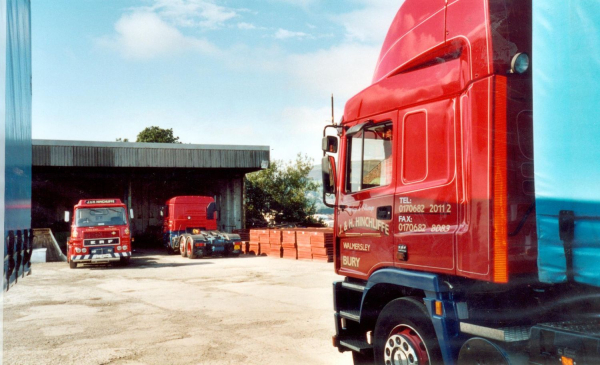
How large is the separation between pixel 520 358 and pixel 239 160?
91.6ft

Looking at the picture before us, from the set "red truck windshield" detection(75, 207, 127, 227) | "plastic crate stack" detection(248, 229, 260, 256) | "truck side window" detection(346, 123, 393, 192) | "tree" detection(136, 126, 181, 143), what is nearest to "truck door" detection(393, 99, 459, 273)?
"truck side window" detection(346, 123, 393, 192)

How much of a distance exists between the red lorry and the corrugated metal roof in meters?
8.73

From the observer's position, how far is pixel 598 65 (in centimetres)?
310

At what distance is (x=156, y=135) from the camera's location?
7131 cm

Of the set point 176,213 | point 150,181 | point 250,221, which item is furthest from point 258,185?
point 176,213

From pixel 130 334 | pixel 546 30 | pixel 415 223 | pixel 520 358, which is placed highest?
pixel 546 30

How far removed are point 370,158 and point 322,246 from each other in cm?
1573

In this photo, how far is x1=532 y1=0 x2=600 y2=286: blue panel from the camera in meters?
3.15

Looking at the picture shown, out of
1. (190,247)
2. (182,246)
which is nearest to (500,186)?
(190,247)

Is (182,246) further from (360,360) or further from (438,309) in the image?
(438,309)

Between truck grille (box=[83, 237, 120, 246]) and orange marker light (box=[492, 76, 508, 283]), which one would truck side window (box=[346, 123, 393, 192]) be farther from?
truck grille (box=[83, 237, 120, 246])

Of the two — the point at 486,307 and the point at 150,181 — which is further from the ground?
the point at 150,181

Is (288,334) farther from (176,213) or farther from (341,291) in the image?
(176,213)

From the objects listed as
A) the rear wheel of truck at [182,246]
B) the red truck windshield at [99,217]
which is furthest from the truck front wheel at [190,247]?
the red truck windshield at [99,217]
